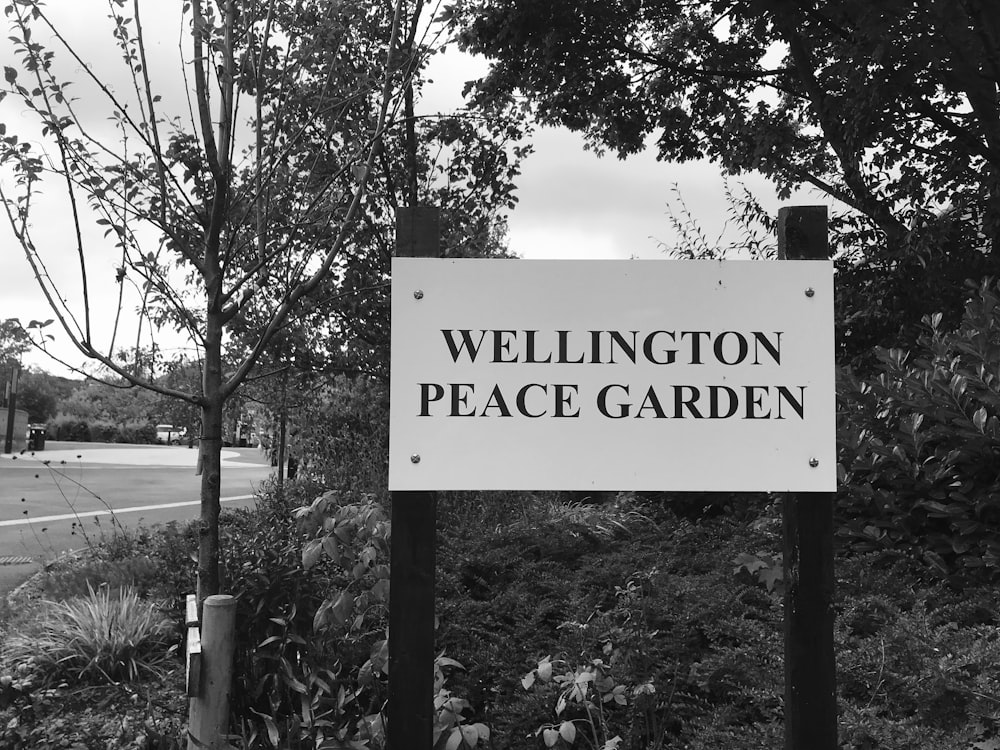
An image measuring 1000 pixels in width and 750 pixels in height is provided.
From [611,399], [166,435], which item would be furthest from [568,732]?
[166,435]

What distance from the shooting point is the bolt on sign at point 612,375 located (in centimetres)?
213

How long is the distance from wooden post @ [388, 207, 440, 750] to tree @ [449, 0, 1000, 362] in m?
4.89

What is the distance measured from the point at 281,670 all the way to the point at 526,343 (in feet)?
5.70

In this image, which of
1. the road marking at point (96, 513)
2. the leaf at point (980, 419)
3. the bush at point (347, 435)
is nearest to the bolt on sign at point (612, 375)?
the leaf at point (980, 419)

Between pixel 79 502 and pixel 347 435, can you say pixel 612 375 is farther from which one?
pixel 79 502

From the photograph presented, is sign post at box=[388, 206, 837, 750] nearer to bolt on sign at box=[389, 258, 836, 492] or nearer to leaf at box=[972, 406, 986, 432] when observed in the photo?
bolt on sign at box=[389, 258, 836, 492]

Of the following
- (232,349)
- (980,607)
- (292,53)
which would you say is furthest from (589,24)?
(980,607)

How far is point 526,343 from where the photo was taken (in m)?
2.17

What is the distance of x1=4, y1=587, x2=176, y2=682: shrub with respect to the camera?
384 cm

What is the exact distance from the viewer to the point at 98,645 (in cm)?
385

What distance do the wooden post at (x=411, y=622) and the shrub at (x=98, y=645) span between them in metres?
2.14

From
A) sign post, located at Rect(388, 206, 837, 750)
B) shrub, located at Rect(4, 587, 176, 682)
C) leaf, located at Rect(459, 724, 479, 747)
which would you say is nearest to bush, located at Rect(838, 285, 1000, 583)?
sign post, located at Rect(388, 206, 837, 750)

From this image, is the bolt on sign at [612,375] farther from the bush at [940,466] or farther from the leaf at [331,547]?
the bush at [940,466]

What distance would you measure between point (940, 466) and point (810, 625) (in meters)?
2.07
